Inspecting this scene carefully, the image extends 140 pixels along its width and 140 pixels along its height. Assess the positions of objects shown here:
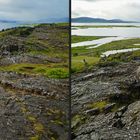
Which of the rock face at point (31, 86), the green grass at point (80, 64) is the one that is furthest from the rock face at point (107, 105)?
the rock face at point (31, 86)

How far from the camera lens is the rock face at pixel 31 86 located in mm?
6246

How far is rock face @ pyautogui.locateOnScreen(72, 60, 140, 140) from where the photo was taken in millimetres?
19352

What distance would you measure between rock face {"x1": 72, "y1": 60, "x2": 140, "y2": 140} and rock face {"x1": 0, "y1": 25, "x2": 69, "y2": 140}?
38.5 ft

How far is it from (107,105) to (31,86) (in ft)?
61.6

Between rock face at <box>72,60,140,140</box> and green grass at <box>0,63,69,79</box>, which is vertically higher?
green grass at <box>0,63,69,79</box>

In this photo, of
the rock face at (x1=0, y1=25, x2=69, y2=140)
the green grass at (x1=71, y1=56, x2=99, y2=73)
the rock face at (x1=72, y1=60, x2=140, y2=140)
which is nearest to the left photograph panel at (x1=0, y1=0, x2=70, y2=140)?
the rock face at (x1=0, y1=25, x2=69, y2=140)

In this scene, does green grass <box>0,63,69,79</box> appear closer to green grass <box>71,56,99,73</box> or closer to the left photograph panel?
the left photograph panel

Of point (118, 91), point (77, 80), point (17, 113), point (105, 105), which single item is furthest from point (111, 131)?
point (77, 80)

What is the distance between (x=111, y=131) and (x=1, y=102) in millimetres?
13515

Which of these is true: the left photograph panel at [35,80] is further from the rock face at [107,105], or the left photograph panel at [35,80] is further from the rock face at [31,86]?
the rock face at [107,105]

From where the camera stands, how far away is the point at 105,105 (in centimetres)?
2555

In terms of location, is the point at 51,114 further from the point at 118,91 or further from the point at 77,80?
the point at 77,80

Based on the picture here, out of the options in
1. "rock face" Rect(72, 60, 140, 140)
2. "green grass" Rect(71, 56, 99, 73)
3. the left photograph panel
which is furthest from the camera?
"green grass" Rect(71, 56, 99, 73)

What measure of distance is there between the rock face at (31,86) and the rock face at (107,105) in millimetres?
11743
